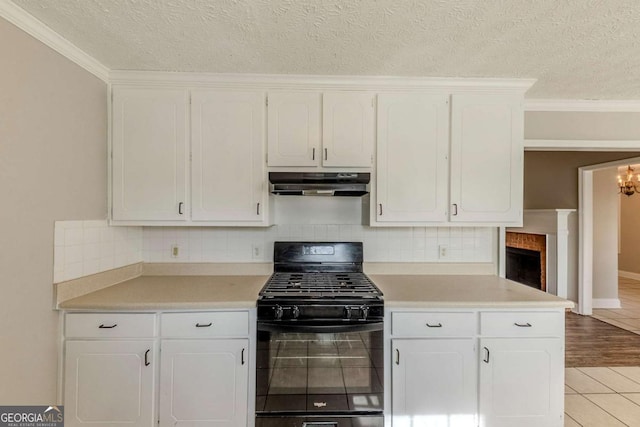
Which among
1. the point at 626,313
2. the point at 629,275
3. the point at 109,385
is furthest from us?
the point at 629,275

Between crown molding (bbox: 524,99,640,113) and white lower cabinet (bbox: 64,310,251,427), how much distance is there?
110 inches

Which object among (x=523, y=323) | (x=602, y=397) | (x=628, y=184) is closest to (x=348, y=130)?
(x=523, y=323)

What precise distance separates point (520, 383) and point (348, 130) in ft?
6.23

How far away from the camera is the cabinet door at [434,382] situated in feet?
6.30

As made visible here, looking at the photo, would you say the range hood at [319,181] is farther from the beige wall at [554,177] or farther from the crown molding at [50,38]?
the beige wall at [554,177]

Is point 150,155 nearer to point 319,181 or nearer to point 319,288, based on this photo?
point 319,181

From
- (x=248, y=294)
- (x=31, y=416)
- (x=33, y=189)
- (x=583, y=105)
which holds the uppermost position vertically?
(x=583, y=105)

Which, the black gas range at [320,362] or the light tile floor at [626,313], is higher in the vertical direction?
the black gas range at [320,362]

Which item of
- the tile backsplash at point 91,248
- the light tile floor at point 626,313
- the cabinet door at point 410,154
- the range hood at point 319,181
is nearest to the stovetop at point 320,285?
the cabinet door at point 410,154

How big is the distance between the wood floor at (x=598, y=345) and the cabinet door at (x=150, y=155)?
151 inches

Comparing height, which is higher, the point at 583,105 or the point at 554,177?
the point at 583,105

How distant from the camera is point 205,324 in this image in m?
1.89

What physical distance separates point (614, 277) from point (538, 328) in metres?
4.54

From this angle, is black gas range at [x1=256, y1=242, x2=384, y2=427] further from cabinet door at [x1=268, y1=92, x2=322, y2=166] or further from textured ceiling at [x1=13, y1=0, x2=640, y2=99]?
textured ceiling at [x1=13, y1=0, x2=640, y2=99]
